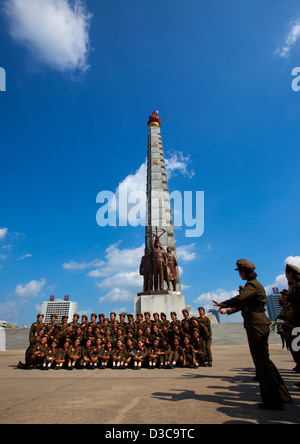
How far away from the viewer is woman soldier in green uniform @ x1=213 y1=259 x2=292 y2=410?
7.77ft

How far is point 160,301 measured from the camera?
1290 cm

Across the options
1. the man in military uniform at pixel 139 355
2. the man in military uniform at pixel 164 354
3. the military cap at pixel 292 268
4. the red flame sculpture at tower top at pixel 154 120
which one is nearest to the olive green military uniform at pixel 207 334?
the man in military uniform at pixel 164 354

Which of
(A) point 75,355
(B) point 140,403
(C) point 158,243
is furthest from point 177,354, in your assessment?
(C) point 158,243

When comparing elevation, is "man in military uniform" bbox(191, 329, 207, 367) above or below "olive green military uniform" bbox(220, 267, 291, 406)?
below

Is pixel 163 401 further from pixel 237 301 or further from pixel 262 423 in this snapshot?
pixel 237 301

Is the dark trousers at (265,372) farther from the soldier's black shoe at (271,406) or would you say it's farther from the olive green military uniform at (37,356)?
the olive green military uniform at (37,356)

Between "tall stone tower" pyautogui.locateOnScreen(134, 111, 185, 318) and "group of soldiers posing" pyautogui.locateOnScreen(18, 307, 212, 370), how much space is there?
650 centimetres

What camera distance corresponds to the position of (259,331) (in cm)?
262

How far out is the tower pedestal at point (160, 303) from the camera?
1275 cm

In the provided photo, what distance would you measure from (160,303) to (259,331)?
10.8 metres

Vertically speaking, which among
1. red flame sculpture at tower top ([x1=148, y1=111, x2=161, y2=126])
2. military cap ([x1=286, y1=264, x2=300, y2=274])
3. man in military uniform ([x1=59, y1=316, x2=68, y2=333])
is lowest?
man in military uniform ([x1=59, y1=316, x2=68, y2=333])

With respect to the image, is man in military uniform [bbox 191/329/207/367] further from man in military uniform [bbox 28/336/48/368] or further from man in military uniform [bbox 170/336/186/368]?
man in military uniform [bbox 28/336/48/368]

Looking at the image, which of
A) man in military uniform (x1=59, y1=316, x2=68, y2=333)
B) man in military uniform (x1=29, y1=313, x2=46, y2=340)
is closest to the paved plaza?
man in military uniform (x1=29, y1=313, x2=46, y2=340)
